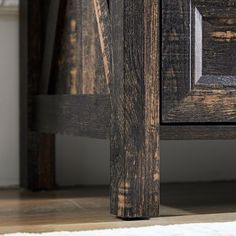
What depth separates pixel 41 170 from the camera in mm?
1513

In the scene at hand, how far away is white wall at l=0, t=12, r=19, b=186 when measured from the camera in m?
1.55

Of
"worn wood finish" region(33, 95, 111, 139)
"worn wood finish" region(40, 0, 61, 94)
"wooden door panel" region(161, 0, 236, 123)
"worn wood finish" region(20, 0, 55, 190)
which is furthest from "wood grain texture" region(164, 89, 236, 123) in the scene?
"worn wood finish" region(20, 0, 55, 190)

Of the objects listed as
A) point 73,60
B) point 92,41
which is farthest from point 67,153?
point 92,41

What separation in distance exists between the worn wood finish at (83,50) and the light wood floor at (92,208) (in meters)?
0.19

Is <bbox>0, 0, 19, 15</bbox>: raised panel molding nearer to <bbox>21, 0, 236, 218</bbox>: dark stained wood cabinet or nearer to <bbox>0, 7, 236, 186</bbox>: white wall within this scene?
<bbox>0, 7, 236, 186</bbox>: white wall

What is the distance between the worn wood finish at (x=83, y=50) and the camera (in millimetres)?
1107

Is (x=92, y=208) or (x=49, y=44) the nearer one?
(x=92, y=208)

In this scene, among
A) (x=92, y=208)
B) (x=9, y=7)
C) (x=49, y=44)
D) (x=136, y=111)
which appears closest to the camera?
(x=136, y=111)

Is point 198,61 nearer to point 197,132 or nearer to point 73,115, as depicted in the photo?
point 197,132

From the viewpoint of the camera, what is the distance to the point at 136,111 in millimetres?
1028

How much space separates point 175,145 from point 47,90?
1.18ft

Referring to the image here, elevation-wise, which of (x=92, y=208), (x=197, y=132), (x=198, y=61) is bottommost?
(x=92, y=208)

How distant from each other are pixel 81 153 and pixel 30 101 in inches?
6.9

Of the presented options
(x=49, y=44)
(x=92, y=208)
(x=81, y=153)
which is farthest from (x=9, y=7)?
(x=92, y=208)
